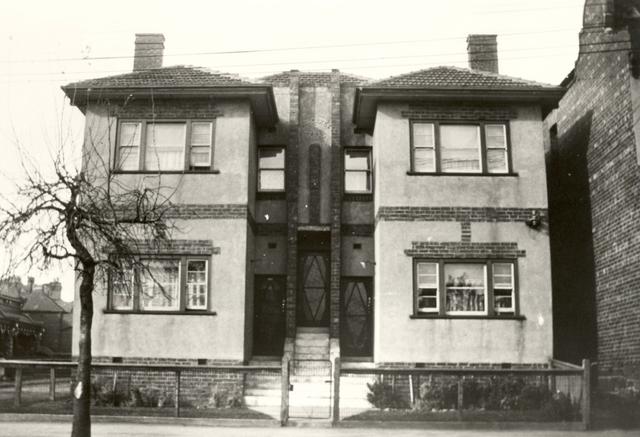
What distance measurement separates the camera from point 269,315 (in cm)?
2056

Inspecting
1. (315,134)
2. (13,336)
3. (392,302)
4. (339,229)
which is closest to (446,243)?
(392,302)

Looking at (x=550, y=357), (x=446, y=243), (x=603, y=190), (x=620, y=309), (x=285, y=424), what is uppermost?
(x=603, y=190)

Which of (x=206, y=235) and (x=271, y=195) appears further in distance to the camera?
(x=271, y=195)

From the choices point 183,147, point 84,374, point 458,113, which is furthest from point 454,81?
point 84,374

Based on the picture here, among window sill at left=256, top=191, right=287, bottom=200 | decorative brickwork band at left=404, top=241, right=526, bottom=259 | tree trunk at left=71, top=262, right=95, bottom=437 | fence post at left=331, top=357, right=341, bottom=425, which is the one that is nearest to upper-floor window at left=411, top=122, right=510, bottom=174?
decorative brickwork band at left=404, top=241, right=526, bottom=259

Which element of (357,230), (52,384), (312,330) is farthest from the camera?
(357,230)

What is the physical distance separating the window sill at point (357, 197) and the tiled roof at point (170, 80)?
14.6 ft

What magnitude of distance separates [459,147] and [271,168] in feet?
18.8

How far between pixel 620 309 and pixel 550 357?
1.99m

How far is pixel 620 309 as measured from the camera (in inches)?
647

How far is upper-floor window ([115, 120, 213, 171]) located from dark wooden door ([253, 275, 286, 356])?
4.17 meters

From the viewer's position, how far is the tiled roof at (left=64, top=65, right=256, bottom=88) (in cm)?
1842

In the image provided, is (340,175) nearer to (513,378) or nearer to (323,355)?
(323,355)

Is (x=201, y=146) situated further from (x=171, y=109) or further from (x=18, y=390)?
(x=18, y=390)
